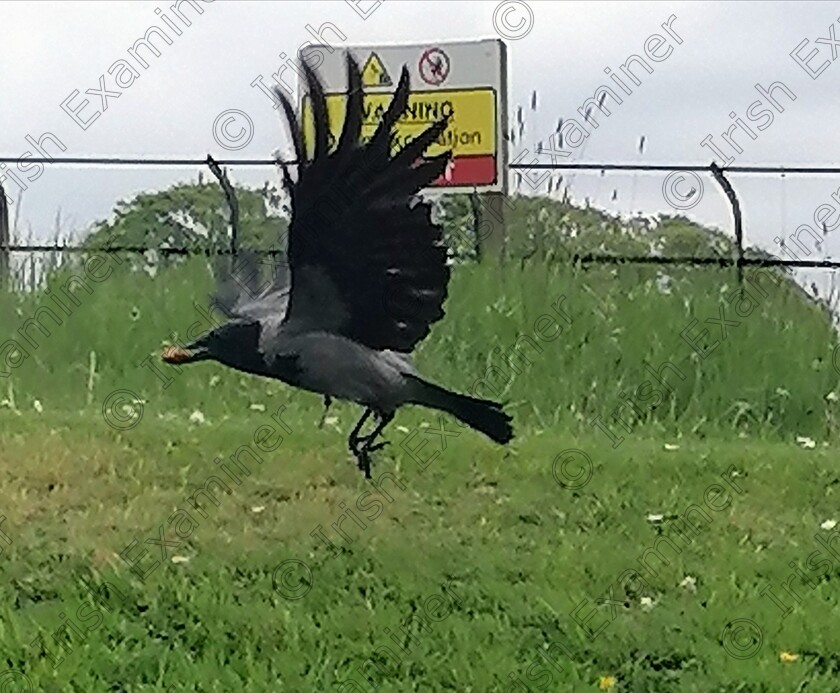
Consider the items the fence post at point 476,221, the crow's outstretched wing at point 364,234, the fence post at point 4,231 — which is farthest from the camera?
the fence post at point 4,231

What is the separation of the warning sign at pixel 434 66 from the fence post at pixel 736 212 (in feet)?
7.93

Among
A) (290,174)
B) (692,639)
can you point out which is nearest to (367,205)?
(290,174)

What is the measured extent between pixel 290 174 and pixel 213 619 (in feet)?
4.98

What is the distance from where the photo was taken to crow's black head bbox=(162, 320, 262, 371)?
470cm

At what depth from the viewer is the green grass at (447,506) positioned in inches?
196

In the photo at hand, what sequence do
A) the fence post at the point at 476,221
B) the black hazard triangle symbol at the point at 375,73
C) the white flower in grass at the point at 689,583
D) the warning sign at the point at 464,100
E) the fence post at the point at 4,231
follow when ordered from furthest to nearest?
the fence post at the point at 4,231 < the fence post at the point at 476,221 < the warning sign at the point at 464,100 < the black hazard triangle symbol at the point at 375,73 < the white flower in grass at the point at 689,583

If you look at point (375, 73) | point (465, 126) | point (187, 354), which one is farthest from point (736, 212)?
point (187, 354)

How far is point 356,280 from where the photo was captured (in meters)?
4.59

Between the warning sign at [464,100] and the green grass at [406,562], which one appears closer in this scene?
the green grass at [406,562]

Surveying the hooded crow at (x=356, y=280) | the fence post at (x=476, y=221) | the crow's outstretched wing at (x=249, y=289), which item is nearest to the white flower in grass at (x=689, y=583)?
the hooded crow at (x=356, y=280)

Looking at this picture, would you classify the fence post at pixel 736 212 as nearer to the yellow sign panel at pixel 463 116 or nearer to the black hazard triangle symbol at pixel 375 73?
the yellow sign panel at pixel 463 116

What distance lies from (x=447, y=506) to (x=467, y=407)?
138 cm

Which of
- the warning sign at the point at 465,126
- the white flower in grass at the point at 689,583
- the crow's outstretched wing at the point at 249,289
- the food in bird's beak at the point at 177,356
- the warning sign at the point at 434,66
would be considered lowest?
the white flower in grass at the point at 689,583

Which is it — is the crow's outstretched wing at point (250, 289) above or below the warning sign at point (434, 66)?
below
